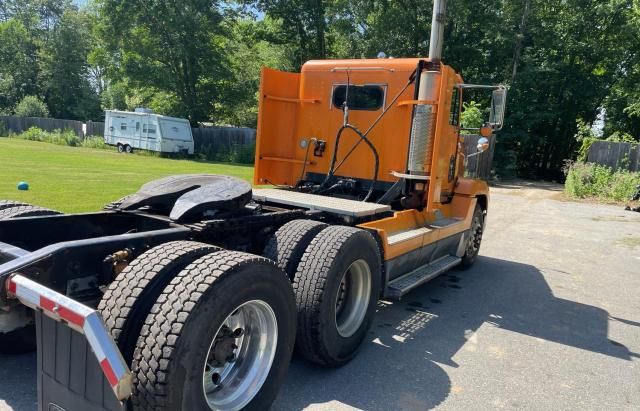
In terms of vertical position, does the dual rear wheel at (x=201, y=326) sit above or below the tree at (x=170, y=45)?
below

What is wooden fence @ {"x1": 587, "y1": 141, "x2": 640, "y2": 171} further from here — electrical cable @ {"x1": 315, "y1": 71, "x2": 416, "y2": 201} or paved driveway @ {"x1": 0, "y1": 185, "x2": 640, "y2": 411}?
electrical cable @ {"x1": 315, "y1": 71, "x2": 416, "y2": 201}

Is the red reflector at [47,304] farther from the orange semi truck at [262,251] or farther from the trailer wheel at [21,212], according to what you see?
the trailer wheel at [21,212]

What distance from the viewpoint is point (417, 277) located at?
5.52 m

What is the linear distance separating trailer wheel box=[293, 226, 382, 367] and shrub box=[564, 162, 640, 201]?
58.1ft

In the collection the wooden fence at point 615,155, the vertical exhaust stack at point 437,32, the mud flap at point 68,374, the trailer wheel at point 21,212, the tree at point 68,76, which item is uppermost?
the tree at point 68,76

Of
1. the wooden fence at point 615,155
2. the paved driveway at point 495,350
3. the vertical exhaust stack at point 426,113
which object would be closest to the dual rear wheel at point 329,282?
the paved driveway at point 495,350

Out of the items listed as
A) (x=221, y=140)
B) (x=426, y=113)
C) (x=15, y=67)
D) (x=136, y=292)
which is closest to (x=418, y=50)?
(x=221, y=140)

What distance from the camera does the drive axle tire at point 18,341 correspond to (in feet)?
11.9

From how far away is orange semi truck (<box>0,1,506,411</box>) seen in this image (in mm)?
2477

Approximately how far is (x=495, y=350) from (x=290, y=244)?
2230 mm

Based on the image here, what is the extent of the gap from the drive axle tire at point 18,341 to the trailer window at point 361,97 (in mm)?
4321

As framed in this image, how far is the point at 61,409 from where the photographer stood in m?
2.52

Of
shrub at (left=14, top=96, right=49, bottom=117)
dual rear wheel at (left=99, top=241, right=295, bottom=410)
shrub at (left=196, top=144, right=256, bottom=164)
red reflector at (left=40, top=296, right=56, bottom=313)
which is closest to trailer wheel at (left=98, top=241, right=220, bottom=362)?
dual rear wheel at (left=99, top=241, right=295, bottom=410)

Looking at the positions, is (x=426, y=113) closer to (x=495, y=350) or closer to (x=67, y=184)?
(x=495, y=350)
